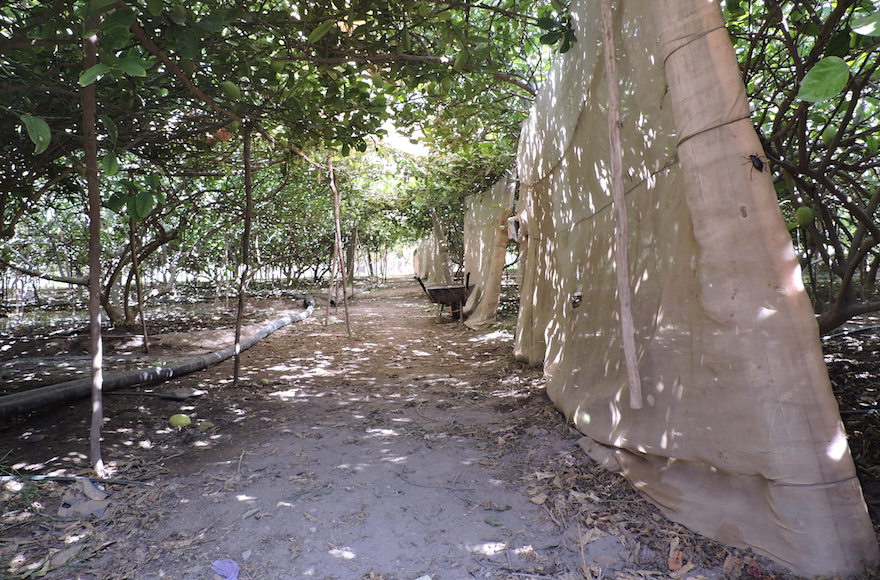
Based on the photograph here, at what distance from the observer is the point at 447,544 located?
208 cm

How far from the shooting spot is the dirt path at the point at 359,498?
Result: 1.93 metres

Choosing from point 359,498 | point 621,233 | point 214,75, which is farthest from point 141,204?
point 621,233

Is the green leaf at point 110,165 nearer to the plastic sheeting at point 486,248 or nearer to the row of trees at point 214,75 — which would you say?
the row of trees at point 214,75

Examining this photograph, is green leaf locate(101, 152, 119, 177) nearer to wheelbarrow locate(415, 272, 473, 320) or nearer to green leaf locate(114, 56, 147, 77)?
green leaf locate(114, 56, 147, 77)

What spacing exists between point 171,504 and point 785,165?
3606 mm

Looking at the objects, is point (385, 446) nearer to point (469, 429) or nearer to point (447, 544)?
point (469, 429)

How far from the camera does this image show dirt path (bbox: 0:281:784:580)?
76.2 inches

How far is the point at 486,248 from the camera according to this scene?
30.5 feet

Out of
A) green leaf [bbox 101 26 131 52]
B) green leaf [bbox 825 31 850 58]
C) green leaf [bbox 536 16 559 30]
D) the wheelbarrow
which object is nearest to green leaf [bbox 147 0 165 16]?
green leaf [bbox 101 26 131 52]

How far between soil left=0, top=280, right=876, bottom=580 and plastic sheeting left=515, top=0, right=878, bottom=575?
197mm

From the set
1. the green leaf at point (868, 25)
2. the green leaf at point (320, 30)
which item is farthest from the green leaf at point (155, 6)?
the green leaf at point (868, 25)

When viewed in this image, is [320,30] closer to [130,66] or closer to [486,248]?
[130,66]

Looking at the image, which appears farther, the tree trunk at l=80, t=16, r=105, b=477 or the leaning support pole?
the leaning support pole

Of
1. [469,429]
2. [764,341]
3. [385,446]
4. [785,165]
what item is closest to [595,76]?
[785,165]
